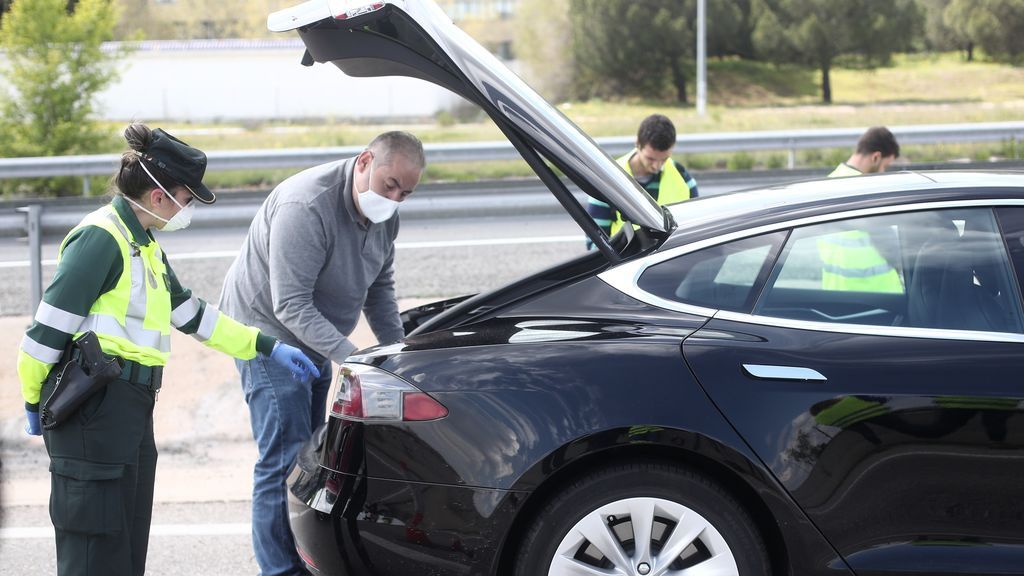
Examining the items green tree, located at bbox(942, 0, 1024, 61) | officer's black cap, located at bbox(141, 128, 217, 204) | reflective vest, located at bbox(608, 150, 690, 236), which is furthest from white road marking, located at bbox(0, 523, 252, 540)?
green tree, located at bbox(942, 0, 1024, 61)

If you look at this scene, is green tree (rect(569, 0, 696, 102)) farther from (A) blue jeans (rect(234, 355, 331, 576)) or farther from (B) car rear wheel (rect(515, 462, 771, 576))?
(B) car rear wheel (rect(515, 462, 771, 576))

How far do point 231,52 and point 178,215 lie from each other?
45264 millimetres

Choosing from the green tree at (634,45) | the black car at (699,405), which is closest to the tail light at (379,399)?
the black car at (699,405)

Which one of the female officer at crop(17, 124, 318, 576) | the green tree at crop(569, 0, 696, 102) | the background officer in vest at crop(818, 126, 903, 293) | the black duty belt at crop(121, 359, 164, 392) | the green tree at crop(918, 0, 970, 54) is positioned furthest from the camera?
the green tree at crop(569, 0, 696, 102)

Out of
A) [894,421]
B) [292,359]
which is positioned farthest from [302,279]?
[894,421]

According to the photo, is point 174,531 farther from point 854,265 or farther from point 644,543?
point 854,265

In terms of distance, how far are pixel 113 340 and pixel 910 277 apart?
239 cm

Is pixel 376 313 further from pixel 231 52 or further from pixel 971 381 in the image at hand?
pixel 231 52

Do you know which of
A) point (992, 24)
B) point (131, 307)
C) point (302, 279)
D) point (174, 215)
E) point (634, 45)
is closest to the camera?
point (131, 307)

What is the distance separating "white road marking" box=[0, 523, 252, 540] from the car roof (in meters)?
2.43

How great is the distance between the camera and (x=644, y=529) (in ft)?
9.69

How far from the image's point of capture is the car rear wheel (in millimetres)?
2945

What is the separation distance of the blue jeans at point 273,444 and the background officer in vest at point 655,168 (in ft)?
7.04

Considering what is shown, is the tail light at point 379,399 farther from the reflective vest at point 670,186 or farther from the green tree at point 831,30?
the green tree at point 831,30
